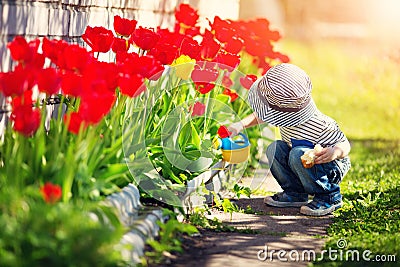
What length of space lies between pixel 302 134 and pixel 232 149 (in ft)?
1.64

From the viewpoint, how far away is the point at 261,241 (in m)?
4.52

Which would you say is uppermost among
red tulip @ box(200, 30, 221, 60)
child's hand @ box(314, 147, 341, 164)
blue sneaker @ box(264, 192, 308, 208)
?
red tulip @ box(200, 30, 221, 60)

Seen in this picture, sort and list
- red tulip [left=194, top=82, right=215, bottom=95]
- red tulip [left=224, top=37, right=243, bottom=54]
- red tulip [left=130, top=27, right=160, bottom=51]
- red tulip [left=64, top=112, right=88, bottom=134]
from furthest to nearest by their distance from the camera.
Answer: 1. red tulip [left=224, top=37, right=243, bottom=54]
2. red tulip [left=194, top=82, right=215, bottom=95]
3. red tulip [left=130, top=27, right=160, bottom=51]
4. red tulip [left=64, top=112, right=88, bottom=134]

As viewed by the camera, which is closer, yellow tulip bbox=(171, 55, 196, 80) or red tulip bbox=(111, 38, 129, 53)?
red tulip bbox=(111, 38, 129, 53)

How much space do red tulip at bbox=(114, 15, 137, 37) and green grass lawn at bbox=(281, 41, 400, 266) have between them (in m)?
1.76

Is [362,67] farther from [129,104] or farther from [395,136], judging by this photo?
[129,104]

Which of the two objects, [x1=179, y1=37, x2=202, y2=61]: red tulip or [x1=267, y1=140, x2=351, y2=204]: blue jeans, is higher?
[x1=179, y1=37, x2=202, y2=61]: red tulip

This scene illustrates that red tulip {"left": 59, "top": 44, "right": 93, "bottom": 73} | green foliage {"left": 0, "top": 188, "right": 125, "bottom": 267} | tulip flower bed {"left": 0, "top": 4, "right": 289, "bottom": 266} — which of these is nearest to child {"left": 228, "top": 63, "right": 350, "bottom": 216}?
tulip flower bed {"left": 0, "top": 4, "right": 289, "bottom": 266}

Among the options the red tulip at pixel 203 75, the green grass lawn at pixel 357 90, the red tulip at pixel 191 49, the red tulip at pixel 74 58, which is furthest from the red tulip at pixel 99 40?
the green grass lawn at pixel 357 90

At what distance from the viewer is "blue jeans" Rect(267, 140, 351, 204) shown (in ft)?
17.3

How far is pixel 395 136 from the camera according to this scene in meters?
9.37

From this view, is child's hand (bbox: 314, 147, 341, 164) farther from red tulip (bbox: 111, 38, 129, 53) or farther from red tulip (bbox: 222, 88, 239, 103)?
red tulip (bbox: 111, 38, 129, 53)

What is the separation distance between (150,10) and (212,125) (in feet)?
5.04

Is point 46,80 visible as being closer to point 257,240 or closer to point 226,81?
point 257,240
